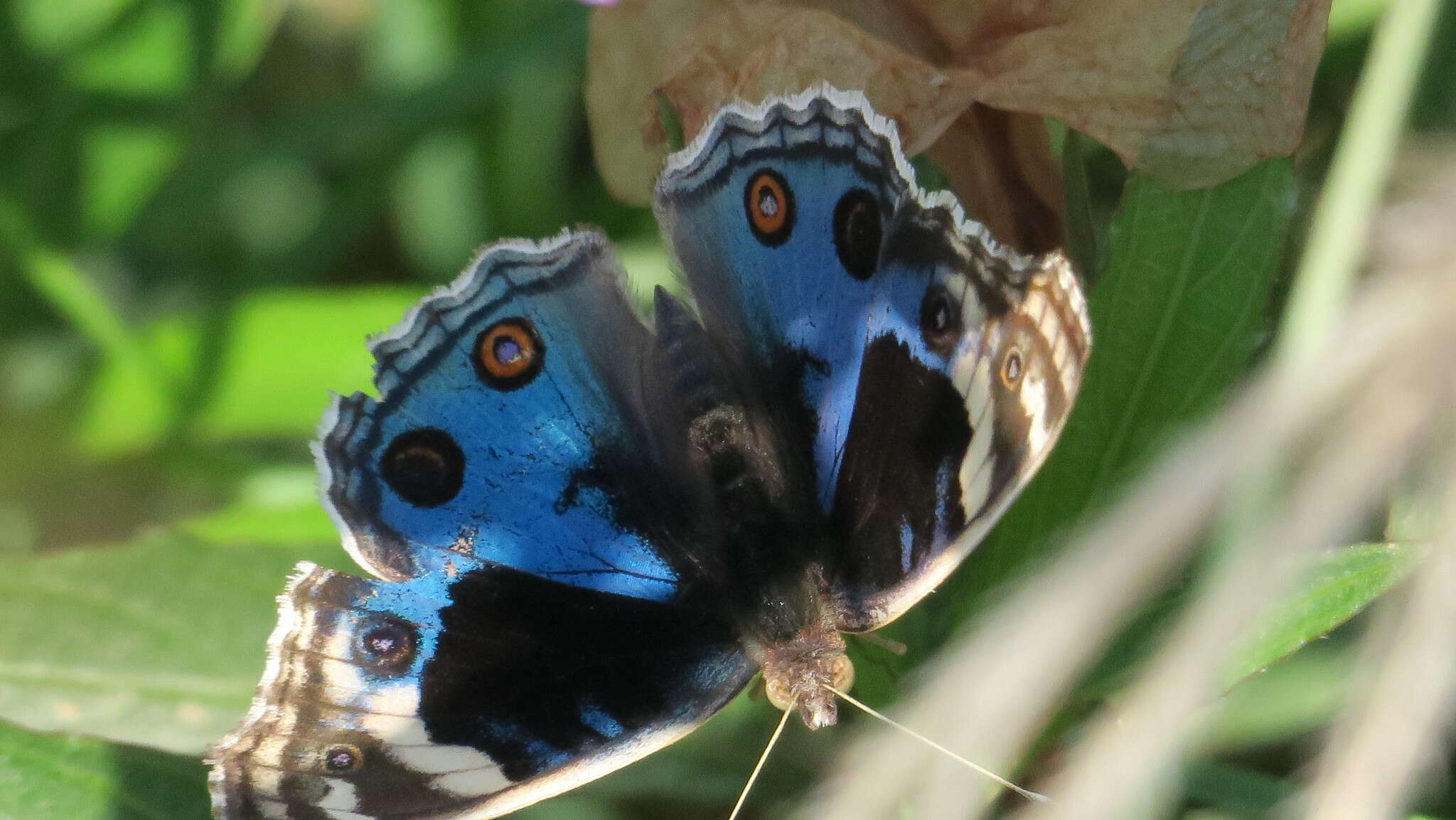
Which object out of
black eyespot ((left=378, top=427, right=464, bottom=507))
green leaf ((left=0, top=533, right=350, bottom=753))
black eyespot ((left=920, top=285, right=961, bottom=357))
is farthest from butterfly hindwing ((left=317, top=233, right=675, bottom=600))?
green leaf ((left=0, top=533, right=350, bottom=753))

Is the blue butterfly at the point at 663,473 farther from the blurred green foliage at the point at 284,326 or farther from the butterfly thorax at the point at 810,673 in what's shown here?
the blurred green foliage at the point at 284,326

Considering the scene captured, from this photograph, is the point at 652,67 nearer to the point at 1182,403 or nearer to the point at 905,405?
the point at 905,405

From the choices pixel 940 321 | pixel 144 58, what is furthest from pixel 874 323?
pixel 144 58

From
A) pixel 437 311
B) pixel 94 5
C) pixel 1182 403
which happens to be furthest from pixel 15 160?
pixel 1182 403

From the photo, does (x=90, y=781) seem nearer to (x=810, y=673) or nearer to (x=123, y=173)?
(x=810, y=673)

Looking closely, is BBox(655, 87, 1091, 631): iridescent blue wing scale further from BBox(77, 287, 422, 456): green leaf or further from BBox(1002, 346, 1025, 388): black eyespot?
BBox(77, 287, 422, 456): green leaf

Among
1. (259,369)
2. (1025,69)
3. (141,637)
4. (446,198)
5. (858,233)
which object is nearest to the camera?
(1025,69)

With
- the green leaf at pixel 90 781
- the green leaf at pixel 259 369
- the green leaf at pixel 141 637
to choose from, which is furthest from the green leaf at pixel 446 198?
the green leaf at pixel 90 781
